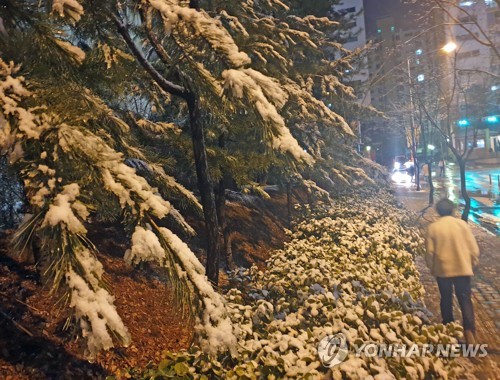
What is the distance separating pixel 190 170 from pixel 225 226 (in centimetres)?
143

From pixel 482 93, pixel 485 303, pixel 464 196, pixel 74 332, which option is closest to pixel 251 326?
pixel 74 332

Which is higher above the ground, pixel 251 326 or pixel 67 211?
pixel 67 211

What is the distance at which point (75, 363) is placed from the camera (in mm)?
3293

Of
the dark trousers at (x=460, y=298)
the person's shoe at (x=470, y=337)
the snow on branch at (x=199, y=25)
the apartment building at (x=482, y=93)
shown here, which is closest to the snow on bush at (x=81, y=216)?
the snow on branch at (x=199, y=25)

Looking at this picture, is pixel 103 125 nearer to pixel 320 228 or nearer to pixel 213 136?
pixel 213 136

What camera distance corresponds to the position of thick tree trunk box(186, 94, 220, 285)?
4.70m

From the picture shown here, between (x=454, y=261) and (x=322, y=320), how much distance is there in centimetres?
209

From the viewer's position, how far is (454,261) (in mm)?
4773

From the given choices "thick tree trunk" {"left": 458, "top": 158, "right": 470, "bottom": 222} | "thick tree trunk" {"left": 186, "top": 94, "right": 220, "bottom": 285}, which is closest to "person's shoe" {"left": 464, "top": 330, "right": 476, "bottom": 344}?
"thick tree trunk" {"left": 186, "top": 94, "right": 220, "bottom": 285}

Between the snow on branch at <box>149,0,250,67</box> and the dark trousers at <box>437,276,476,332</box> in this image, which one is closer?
the snow on branch at <box>149,0,250,67</box>

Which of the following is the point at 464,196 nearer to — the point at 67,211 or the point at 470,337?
the point at 470,337

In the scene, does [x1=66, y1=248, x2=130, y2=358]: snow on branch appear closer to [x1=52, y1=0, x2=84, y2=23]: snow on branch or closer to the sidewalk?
[x1=52, y1=0, x2=84, y2=23]: snow on branch

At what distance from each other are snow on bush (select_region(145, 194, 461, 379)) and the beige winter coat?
66 cm

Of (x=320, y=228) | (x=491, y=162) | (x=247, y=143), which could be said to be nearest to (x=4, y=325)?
(x=247, y=143)
